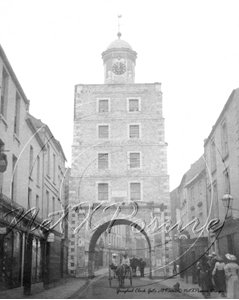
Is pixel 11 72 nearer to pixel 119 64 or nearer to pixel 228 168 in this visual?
pixel 228 168

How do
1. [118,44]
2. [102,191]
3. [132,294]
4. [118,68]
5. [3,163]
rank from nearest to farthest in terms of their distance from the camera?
[132,294]
[3,163]
[102,191]
[118,68]
[118,44]

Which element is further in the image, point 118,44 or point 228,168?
point 118,44

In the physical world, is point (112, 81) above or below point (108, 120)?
above

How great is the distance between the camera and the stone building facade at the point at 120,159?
3262 centimetres

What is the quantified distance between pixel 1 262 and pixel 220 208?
11.7 meters

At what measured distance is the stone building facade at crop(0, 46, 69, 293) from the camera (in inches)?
620

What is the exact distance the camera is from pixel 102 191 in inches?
1294

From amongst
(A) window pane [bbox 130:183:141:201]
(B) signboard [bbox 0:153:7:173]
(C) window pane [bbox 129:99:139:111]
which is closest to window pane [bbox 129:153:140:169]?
(A) window pane [bbox 130:183:141:201]

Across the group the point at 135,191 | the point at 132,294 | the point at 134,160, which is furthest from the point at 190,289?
the point at 134,160

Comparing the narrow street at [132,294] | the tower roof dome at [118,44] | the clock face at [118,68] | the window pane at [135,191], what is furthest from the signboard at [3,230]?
the tower roof dome at [118,44]

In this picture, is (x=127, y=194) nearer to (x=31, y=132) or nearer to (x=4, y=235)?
(x=31, y=132)

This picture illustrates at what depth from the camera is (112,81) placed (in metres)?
36.2

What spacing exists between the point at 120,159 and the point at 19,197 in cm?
1517

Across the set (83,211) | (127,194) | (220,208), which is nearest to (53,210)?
(83,211)
